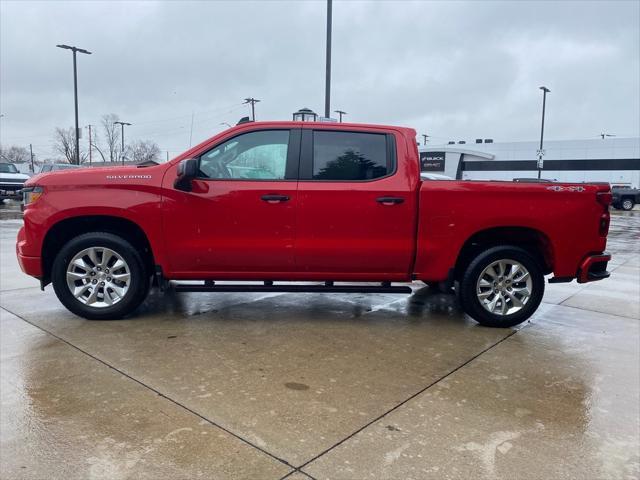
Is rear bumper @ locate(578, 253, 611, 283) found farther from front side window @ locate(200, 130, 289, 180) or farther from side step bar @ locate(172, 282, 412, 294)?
front side window @ locate(200, 130, 289, 180)

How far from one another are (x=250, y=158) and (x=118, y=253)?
1.51m

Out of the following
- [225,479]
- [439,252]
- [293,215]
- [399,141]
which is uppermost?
[399,141]

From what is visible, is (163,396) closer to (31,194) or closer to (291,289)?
(291,289)

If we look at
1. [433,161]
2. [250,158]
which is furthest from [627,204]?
[250,158]

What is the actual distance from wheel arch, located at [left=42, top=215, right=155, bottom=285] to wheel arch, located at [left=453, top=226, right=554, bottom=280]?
3.04m

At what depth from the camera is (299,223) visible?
463 cm

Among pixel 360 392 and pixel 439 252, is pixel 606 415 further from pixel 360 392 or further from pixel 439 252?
pixel 439 252

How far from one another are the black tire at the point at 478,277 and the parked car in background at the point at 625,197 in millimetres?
29702

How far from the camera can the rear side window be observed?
4.73 metres

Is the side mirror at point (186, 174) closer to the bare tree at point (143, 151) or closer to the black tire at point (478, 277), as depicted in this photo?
the black tire at point (478, 277)

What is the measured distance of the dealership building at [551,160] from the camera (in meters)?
51.9

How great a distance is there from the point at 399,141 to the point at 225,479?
3.48 meters

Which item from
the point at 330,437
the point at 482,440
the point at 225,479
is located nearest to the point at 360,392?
the point at 330,437

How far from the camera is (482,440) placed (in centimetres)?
280
